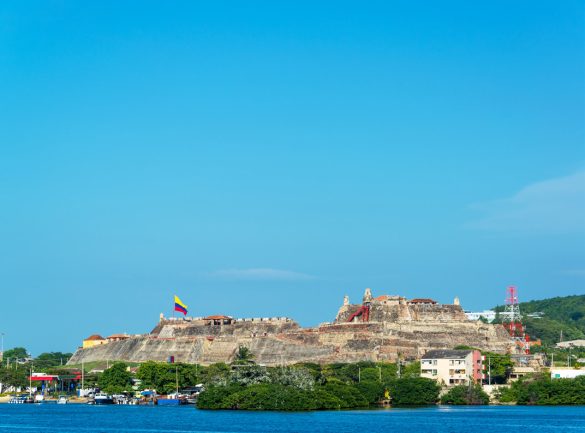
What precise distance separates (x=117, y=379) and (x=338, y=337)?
23.8 m

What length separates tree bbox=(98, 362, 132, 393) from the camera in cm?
11862

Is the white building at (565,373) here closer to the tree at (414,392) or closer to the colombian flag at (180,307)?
the tree at (414,392)

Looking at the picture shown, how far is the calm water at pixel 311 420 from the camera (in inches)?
3049

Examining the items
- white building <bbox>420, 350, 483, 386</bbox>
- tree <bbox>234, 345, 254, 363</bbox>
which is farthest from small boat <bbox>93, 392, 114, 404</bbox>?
white building <bbox>420, 350, 483, 386</bbox>

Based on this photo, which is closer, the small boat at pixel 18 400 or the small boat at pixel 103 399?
the small boat at pixel 103 399

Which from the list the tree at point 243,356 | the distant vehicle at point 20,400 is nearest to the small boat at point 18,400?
the distant vehicle at point 20,400

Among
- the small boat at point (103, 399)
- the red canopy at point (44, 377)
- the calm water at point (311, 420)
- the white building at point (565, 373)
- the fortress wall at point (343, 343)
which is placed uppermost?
the fortress wall at point (343, 343)

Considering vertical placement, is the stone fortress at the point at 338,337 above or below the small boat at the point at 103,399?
above

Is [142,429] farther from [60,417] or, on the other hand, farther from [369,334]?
[369,334]

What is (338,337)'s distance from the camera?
129 meters

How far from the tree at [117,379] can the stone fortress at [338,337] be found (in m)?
15.0

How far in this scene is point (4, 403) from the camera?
392ft

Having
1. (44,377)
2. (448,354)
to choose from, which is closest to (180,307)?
(44,377)

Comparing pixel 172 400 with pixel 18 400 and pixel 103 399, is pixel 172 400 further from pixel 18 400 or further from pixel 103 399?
pixel 18 400
